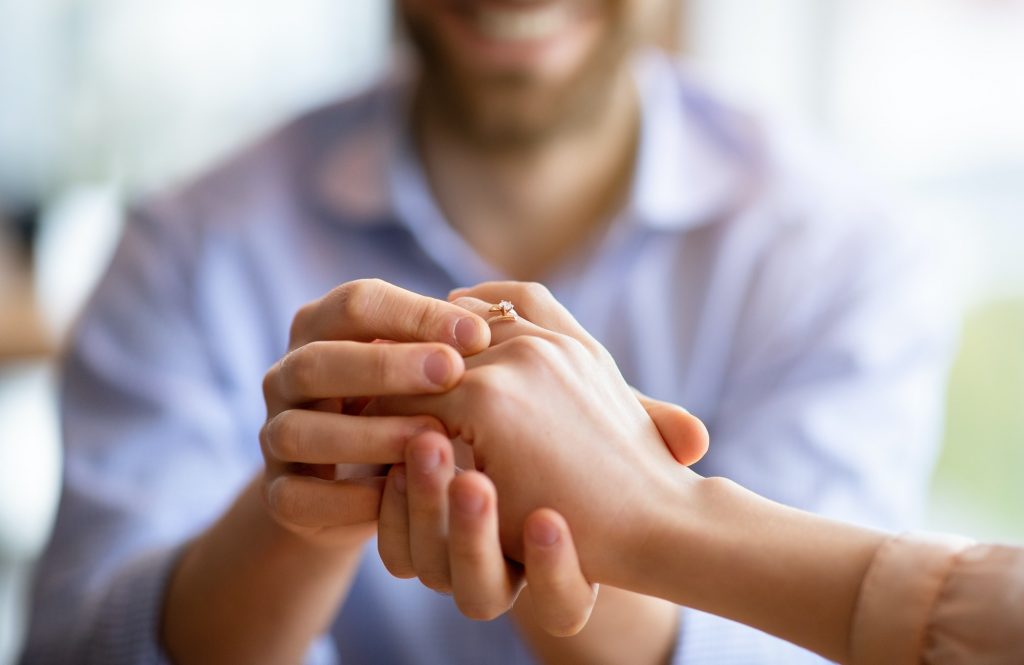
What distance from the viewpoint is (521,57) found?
79cm

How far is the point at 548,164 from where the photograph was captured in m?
0.84

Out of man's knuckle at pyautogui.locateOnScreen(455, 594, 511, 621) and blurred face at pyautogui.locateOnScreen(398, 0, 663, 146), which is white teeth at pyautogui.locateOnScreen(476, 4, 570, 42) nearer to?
blurred face at pyautogui.locateOnScreen(398, 0, 663, 146)

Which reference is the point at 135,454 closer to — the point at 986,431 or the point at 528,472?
the point at 528,472

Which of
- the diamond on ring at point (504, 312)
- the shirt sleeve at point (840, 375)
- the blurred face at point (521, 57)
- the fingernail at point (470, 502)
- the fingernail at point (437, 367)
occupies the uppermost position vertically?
the blurred face at point (521, 57)

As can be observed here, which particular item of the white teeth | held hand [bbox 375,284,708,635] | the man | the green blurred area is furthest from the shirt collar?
held hand [bbox 375,284,708,635]

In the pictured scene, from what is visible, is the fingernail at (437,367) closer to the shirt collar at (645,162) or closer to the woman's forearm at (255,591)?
the woman's forearm at (255,591)

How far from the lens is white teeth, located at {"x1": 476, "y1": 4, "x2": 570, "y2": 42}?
781mm

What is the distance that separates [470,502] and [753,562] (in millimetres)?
110

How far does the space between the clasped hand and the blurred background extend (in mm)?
388

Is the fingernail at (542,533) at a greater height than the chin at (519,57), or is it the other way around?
the chin at (519,57)

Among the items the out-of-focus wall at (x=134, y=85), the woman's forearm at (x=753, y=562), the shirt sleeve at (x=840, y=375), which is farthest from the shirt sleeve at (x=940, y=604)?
the out-of-focus wall at (x=134, y=85)

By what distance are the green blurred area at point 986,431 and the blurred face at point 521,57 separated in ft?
1.42

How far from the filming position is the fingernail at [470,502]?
37 cm

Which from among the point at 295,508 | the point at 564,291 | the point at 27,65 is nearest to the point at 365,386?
the point at 295,508
